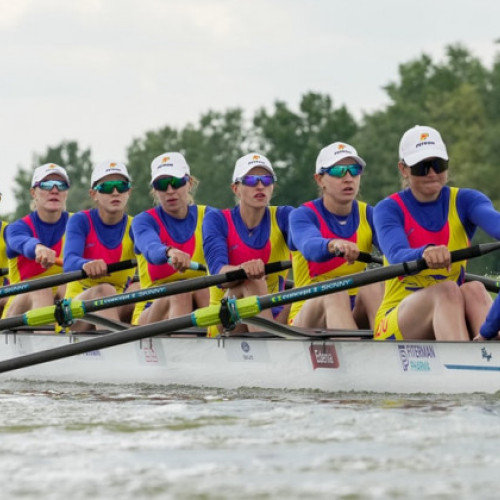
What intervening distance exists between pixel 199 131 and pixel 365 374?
76.4 m

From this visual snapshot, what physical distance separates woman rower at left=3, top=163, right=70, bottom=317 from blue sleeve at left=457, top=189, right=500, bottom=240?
4.89 meters

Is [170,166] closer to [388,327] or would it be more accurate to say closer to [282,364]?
[282,364]

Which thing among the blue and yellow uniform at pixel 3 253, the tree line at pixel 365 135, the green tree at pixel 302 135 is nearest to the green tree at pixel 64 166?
the tree line at pixel 365 135

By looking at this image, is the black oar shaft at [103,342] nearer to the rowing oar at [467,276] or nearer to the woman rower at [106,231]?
the rowing oar at [467,276]

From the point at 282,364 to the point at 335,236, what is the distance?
43.2 inches

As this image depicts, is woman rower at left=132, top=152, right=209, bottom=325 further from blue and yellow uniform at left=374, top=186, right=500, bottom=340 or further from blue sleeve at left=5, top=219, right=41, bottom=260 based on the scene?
blue and yellow uniform at left=374, top=186, right=500, bottom=340

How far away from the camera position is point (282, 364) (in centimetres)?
957

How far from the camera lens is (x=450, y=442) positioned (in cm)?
675

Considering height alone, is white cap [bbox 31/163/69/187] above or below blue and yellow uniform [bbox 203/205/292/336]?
above

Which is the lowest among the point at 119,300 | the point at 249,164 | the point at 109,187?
the point at 119,300

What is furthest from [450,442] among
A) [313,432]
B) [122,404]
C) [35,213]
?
Answer: [35,213]

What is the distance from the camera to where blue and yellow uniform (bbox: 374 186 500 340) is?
8.90 m

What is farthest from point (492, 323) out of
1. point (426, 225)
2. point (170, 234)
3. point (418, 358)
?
point (170, 234)

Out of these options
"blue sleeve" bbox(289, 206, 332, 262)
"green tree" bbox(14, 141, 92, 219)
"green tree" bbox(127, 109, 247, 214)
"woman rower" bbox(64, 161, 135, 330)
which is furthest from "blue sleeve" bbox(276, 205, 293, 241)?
"green tree" bbox(14, 141, 92, 219)
